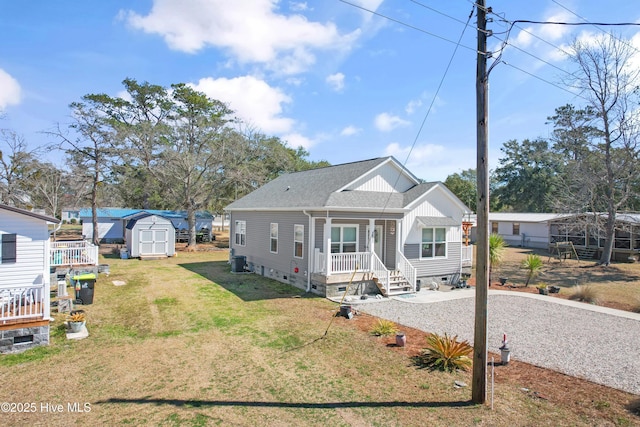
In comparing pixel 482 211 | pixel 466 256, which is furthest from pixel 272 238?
pixel 482 211

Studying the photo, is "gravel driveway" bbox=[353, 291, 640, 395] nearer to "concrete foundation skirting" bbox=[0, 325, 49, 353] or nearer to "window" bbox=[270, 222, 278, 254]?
"window" bbox=[270, 222, 278, 254]

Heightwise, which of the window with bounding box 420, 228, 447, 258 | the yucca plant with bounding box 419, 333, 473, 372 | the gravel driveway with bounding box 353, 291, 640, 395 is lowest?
the gravel driveway with bounding box 353, 291, 640, 395

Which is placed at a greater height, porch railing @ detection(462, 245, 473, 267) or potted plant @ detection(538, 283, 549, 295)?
porch railing @ detection(462, 245, 473, 267)

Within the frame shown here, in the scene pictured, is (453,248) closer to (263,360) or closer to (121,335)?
(263,360)

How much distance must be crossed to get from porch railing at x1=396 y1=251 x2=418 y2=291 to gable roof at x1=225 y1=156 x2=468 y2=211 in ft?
7.11

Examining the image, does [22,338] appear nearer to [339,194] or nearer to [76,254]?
[76,254]

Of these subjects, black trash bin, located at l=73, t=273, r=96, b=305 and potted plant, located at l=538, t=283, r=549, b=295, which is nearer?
black trash bin, located at l=73, t=273, r=96, b=305

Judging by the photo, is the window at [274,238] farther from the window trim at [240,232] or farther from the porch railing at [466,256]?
the porch railing at [466,256]

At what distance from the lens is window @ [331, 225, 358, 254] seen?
15508 mm

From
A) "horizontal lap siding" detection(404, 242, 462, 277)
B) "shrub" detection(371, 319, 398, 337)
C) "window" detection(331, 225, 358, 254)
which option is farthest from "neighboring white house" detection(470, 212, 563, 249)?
"shrub" detection(371, 319, 398, 337)

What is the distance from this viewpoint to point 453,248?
59.7ft

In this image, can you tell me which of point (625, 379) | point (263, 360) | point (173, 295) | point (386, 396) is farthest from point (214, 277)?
point (625, 379)

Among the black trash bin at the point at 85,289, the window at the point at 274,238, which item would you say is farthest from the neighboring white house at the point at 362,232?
the black trash bin at the point at 85,289

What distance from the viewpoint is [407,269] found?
16.0 m
